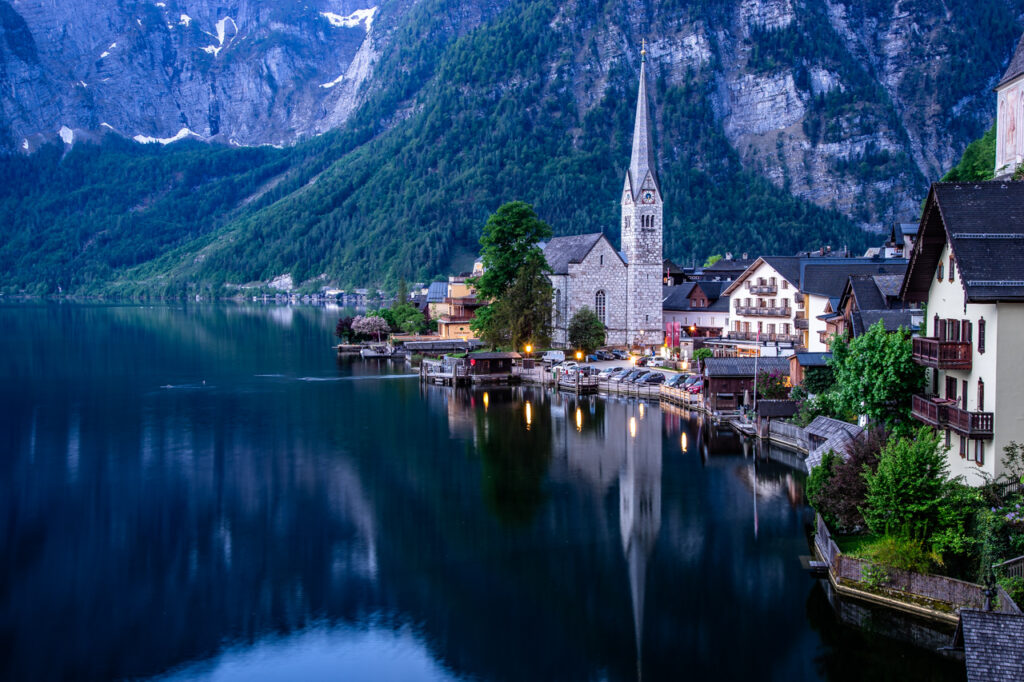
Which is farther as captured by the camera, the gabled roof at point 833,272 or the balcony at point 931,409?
the gabled roof at point 833,272

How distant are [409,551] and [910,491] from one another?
17.2 meters

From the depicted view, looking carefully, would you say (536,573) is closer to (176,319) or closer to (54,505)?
(54,505)

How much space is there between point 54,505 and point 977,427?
120 feet

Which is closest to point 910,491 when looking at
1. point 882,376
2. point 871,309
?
point 882,376

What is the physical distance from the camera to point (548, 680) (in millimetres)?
25422

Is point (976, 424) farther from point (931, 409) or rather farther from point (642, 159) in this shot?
point (642, 159)

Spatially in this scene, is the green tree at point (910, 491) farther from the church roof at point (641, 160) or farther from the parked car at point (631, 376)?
the church roof at point (641, 160)

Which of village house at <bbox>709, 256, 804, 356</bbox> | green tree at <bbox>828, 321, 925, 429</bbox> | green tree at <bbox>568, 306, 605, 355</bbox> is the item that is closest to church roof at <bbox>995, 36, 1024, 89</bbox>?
village house at <bbox>709, 256, 804, 356</bbox>

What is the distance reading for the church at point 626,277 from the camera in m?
97.3

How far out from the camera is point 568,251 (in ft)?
327

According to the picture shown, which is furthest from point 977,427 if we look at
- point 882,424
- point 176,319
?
point 176,319

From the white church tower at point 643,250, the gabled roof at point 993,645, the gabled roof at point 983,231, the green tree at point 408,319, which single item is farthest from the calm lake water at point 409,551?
the green tree at point 408,319

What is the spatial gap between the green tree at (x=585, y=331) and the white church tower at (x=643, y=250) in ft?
28.4

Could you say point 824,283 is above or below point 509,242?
below
